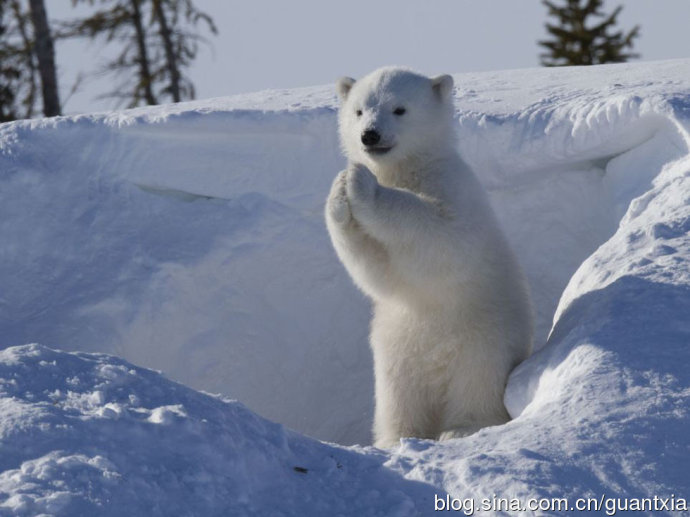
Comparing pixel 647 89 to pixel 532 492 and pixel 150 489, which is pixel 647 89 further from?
pixel 150 489

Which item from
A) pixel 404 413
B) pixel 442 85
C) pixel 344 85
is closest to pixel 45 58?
pixel 344 85

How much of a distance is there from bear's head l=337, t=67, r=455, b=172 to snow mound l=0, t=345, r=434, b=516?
1.63 meters

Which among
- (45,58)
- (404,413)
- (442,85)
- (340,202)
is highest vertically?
(45,58)

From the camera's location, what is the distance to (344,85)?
5.04 metres

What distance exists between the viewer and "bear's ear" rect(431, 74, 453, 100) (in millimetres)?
4836

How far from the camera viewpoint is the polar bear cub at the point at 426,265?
14.5 ft

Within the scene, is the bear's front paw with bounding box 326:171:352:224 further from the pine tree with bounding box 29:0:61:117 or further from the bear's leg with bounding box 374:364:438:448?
the pine tree with bounding box 29:0:61:117

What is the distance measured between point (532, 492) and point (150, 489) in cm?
101

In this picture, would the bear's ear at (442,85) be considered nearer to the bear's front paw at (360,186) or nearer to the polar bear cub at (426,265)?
the polar bear cub at (426,265)

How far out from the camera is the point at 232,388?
6.11 metres

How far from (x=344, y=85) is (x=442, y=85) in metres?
0.47

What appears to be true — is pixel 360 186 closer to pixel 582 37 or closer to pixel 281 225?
pixel 281 225

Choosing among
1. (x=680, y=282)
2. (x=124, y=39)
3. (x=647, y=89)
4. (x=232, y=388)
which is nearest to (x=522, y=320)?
(x=680, y=282)

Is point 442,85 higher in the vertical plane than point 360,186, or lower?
higher
